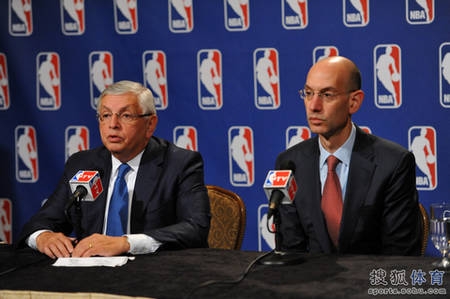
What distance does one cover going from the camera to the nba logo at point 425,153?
4656 mm

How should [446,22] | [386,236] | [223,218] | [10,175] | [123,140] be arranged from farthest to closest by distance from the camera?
[10,175] → [446,22] → [223,218] → [123,140] → [386,236]

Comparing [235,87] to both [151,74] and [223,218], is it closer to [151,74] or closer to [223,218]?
[151,74]

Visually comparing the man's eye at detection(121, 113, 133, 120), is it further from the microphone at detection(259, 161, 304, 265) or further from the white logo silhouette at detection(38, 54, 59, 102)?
the white logo silhouette at detection(38, 54, 59, 102)

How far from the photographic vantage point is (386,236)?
3303mm

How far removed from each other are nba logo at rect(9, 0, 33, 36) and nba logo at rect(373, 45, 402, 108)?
242cm

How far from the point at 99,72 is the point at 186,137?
770 mm

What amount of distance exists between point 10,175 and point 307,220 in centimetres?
292

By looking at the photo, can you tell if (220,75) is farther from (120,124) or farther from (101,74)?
(120,124)

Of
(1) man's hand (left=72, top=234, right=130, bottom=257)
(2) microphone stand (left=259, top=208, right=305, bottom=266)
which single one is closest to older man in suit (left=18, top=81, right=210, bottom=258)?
(1) man's hand (left=72, top=234, right=130, bottom=257)

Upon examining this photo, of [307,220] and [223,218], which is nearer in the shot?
[307,220]

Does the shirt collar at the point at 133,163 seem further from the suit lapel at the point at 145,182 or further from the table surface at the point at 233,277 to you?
the table surface at the point at 233,277

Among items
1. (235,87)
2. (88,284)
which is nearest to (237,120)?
(235,87)

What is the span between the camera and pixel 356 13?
4707 mm

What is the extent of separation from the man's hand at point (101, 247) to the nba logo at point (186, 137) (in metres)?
2.06
